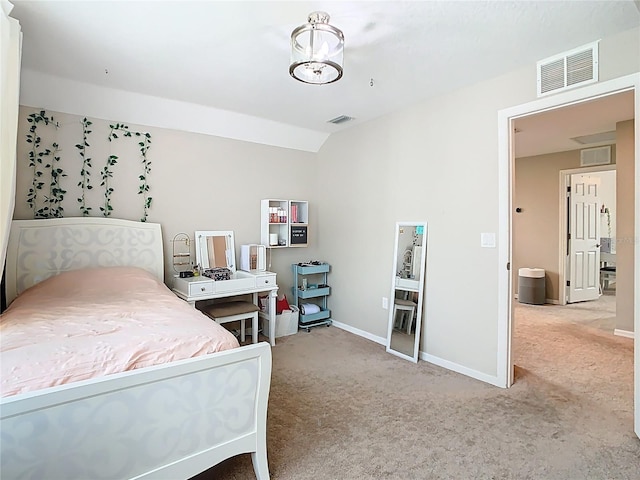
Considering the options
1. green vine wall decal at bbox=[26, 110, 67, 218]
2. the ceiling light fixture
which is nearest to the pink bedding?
green vine wall decal at bbox=[26, 110, 67, 218]

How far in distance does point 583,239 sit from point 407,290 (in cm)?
413

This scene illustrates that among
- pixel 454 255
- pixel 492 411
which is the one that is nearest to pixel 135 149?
pixel 454 255

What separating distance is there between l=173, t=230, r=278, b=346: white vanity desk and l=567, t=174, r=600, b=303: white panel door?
488 centimetres

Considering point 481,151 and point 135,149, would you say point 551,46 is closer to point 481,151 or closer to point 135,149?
point 481,151

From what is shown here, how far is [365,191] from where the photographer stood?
13.1 ft

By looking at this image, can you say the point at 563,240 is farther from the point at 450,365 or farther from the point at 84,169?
the point at 84,169

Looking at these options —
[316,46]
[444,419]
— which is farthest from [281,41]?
[444,419]

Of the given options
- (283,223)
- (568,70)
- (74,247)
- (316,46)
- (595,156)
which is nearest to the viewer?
(316,46)

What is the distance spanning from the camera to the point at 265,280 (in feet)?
12.1

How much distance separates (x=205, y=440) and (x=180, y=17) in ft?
7.32

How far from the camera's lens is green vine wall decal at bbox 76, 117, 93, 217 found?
3119 millimetres

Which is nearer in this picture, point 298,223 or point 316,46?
point 316,46

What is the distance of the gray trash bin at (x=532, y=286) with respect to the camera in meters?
5.55

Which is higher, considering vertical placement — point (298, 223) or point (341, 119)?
point (341, 119)
